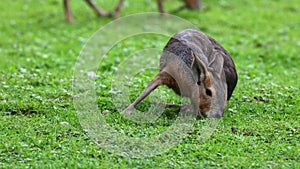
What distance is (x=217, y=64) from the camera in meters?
5.08

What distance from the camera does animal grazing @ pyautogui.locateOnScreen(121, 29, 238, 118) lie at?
4.85 meters

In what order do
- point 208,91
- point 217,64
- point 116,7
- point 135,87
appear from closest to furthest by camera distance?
point 208,91, point 217,64, point 135,87, point 116,7

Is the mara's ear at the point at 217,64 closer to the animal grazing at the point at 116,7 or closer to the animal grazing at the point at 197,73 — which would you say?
the animal grazing at the point at 197,73

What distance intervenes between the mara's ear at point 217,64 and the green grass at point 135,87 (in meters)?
0.43

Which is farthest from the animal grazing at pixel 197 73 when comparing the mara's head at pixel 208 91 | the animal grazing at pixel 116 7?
the animal grazing at pixel 116 7

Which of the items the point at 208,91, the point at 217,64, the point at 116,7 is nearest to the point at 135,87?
the point at 217,64

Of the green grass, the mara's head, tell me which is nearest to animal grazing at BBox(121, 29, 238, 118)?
the mara's head

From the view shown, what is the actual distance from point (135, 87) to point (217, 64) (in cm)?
132

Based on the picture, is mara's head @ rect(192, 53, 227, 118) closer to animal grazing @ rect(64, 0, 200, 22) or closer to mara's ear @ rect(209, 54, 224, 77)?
mara's ear @ rect(209, 54, 224, 77)

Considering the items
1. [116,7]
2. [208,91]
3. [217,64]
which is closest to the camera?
[208,91]

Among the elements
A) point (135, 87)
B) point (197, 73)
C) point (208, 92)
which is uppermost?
point (197, 73)

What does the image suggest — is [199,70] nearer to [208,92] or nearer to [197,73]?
[197,73]

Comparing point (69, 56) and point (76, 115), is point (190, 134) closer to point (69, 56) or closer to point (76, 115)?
point (76, 115)

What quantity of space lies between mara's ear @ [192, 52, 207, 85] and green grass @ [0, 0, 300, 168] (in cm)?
38
